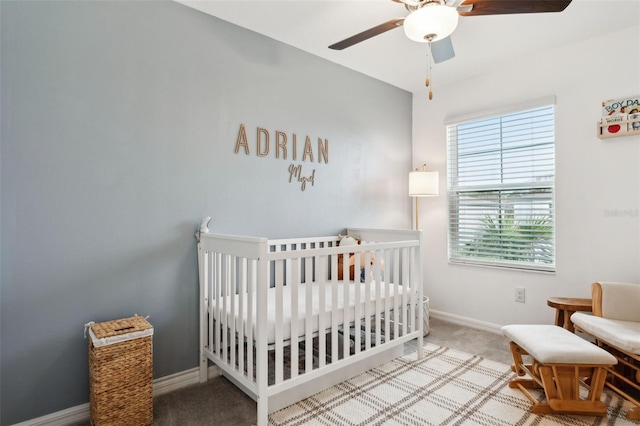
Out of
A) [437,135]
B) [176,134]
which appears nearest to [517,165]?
[437,135]

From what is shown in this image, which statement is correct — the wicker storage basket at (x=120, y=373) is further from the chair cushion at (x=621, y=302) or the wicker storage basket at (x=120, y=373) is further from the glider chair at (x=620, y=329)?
the chair cushion at (x=621, y=302)

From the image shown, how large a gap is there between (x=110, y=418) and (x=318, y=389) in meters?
1.04

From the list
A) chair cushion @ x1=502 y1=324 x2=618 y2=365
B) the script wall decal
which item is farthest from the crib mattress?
the script wall decal

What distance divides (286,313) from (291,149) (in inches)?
51.7

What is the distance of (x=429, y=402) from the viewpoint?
6.31 feet

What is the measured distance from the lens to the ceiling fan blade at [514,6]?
1.54 meters

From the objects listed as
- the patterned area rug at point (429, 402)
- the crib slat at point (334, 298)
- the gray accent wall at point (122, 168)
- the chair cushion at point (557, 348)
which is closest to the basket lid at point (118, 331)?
the gray accent wall at point (122, 168)

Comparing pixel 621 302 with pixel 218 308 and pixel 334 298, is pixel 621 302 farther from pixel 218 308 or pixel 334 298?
pixel 218 308

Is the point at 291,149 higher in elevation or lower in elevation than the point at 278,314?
higher

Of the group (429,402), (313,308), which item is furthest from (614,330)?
(313,308)

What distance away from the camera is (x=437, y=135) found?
11.6ft

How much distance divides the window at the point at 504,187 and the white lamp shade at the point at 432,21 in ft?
5.60

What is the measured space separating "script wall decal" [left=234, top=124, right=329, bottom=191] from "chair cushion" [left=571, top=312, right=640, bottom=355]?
6.55 feet

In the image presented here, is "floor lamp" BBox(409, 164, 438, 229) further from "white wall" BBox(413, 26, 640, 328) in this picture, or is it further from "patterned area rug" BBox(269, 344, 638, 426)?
"patterned area rug" BBox(269, 344, 638, 426)
